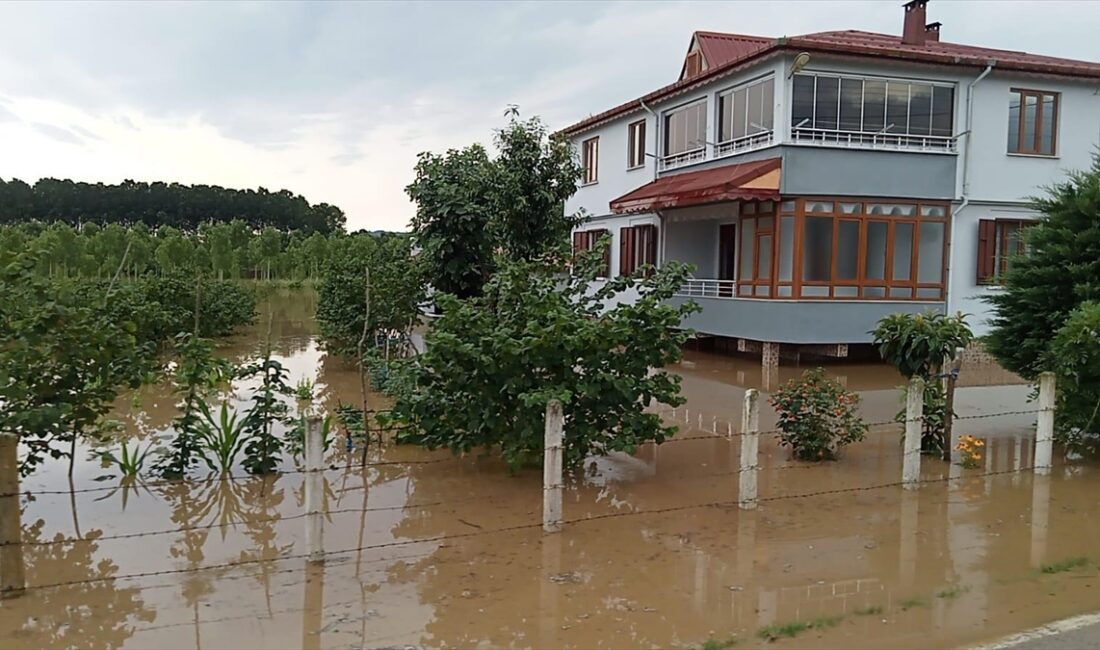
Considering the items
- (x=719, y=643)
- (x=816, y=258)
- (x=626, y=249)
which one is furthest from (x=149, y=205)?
(x=719, y=643)

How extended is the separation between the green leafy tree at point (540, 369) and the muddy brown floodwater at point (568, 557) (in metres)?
0.56

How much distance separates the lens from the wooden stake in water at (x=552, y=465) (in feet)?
22.6

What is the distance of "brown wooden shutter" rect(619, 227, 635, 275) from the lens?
84.5 feet

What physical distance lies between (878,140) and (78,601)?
56.7 feet

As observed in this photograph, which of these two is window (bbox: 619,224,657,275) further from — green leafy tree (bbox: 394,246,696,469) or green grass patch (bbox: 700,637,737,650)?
green grass patch (bbox: 700,637,737,650)

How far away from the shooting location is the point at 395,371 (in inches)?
359

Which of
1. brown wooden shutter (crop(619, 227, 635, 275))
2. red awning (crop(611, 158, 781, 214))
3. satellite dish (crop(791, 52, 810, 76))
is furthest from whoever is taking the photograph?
brown wooden shutter (crop(619, 227, 635, 275))

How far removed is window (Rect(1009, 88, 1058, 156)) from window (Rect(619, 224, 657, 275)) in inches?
357

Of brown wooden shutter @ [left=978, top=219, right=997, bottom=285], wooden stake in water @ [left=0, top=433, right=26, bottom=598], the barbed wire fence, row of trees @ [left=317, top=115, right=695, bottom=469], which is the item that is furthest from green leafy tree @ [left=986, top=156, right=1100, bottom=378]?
wooden stake in water @ [left=0, top=433, right=26, bottom=598]

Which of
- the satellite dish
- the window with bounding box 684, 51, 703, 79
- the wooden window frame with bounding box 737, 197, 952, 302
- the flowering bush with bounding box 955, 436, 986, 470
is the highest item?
the window with bounding box 684, 51, 703, 79

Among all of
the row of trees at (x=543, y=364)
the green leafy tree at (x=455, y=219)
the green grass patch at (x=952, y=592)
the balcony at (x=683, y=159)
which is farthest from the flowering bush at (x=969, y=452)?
the balcony at (x=683, y=159)

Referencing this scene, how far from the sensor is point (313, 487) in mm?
6219

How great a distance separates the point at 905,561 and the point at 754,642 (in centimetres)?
212

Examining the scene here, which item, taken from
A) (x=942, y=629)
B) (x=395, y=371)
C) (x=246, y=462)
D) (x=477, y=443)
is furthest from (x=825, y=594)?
(x=246, y=462)
